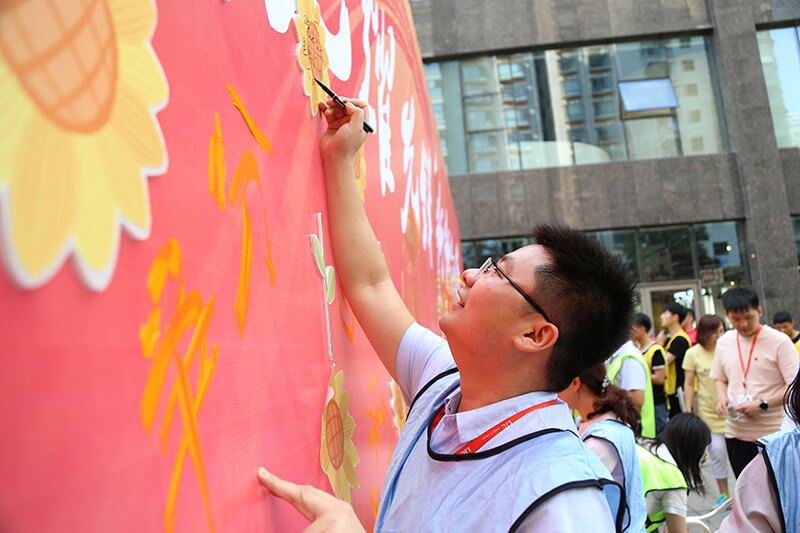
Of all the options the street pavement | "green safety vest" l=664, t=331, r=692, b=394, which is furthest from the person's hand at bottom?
"green safety vest" l=664, t=331, r=692, b=394

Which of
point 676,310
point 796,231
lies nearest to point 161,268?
point 676,310

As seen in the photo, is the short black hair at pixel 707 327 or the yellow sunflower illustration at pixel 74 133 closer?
the yellow sunflower illustration at pixel 74 133

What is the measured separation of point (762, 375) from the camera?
3578mm

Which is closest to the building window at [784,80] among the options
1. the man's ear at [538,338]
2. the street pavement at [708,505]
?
the street pavement at [708,505]

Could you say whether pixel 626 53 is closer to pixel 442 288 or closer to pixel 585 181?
pixel 585 181

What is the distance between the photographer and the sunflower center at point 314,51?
118 centimetres

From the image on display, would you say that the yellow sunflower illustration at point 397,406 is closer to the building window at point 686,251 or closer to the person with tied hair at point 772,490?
the person with tied hair at point 772,490

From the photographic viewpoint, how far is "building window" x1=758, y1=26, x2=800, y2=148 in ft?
33.5

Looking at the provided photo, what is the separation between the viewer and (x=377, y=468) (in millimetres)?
1598

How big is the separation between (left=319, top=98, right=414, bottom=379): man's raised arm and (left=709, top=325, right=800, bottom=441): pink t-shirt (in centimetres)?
292

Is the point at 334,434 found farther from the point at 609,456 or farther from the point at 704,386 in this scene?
the point at 704,386

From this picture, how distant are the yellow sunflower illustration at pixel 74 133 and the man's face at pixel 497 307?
714 mm

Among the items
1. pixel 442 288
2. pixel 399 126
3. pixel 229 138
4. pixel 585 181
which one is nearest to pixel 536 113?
pixel 585 181

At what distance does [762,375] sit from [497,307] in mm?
3071
